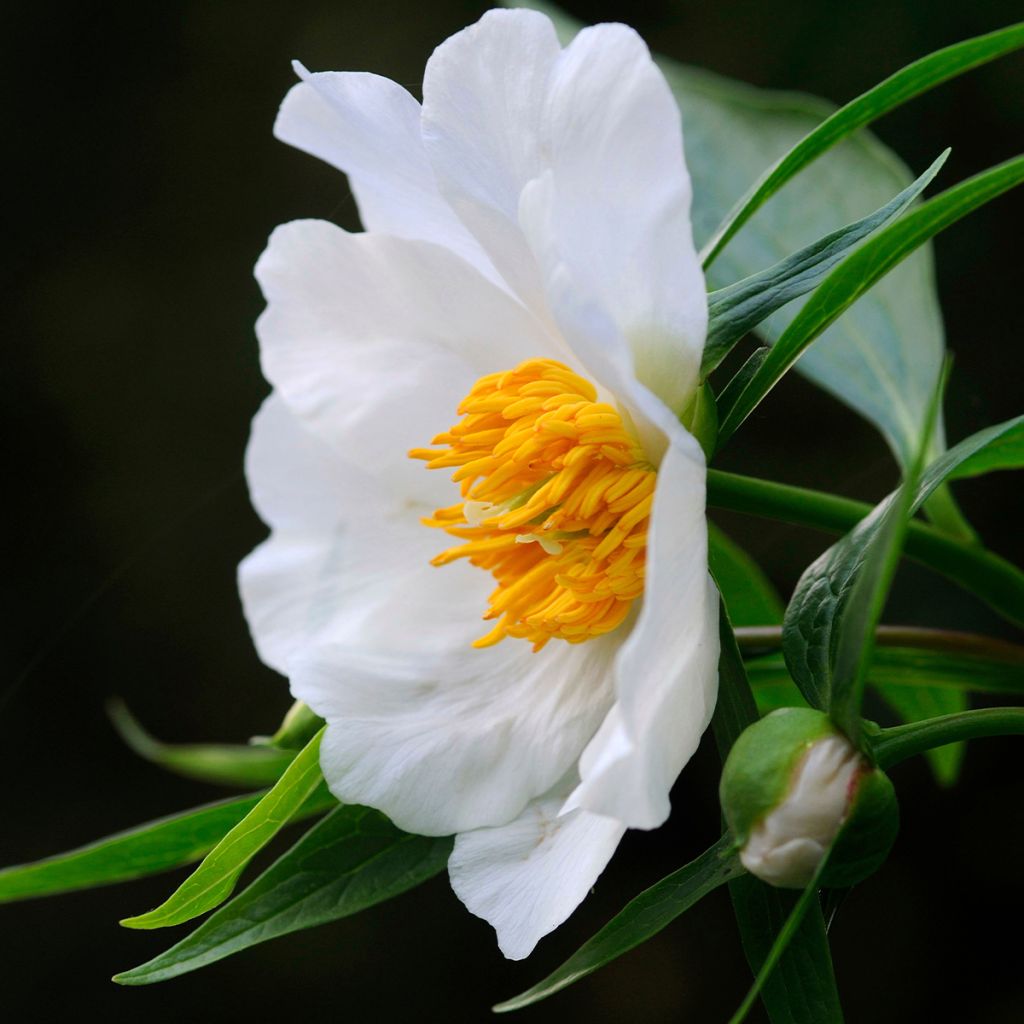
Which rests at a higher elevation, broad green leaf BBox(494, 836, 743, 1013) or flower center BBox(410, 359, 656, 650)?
flower center BBox(410, 359, 656, 650)

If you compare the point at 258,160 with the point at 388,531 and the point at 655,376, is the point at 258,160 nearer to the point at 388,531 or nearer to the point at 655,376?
the point at 388,531

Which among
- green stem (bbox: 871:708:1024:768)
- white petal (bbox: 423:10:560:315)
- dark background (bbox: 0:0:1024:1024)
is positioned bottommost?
dark background (bbox: 0:0:1024:1024)

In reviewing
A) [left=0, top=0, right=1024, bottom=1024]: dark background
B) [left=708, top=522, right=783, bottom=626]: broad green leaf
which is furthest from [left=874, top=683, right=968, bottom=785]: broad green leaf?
[left=0, top=0, right=1024, bottom=1024]: dark background

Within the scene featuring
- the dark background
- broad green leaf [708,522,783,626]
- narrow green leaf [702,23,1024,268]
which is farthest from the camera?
the dark background

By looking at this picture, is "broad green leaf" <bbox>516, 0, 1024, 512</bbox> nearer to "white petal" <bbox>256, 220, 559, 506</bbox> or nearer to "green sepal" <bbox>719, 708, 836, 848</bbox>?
"white petal" <bbox>256, 220, 559, 506</bbox>

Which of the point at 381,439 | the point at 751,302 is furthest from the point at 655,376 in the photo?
the point at 381,439

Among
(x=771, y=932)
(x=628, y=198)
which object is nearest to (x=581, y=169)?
(x=628, y=198)

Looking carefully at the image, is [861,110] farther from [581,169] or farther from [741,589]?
[741,589]
